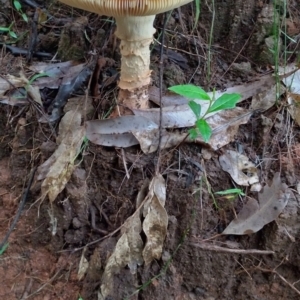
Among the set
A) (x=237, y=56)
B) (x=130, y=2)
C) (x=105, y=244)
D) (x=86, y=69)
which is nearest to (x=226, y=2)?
(x=237, y=56)

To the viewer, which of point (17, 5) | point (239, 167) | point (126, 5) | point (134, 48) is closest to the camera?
point (126, 5)

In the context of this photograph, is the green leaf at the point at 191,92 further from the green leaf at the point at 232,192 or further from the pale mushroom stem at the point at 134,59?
the green leaf at the point at 232,192

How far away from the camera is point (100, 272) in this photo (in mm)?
1887

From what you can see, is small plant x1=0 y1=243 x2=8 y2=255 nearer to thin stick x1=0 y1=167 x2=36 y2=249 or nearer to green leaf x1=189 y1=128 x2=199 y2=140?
thin stick x1=0 y1=167 x2=36 y2=249

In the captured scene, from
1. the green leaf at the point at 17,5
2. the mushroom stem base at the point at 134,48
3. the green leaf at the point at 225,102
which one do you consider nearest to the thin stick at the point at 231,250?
the green leaf at the point at 225,102

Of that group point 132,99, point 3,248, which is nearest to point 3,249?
point 3,248

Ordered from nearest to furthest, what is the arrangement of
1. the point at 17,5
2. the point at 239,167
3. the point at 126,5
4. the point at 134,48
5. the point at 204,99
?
1. the point at 126,5
2. the point at 204,99
3. the point at 134,48
4. the point at 239,167
5. the point at 17,5

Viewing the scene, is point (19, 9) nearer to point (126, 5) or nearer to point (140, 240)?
point (126, 5)

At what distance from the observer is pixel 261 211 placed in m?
1.90

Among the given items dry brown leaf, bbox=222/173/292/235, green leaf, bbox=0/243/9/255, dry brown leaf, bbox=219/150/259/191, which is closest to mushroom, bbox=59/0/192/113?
dry brown leaf, bbox=219/150/259/191

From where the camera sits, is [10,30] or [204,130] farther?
[10,30]

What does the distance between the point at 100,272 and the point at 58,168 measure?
1.54ft

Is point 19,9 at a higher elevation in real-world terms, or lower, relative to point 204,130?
higher

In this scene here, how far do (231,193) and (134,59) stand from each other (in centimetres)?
70
